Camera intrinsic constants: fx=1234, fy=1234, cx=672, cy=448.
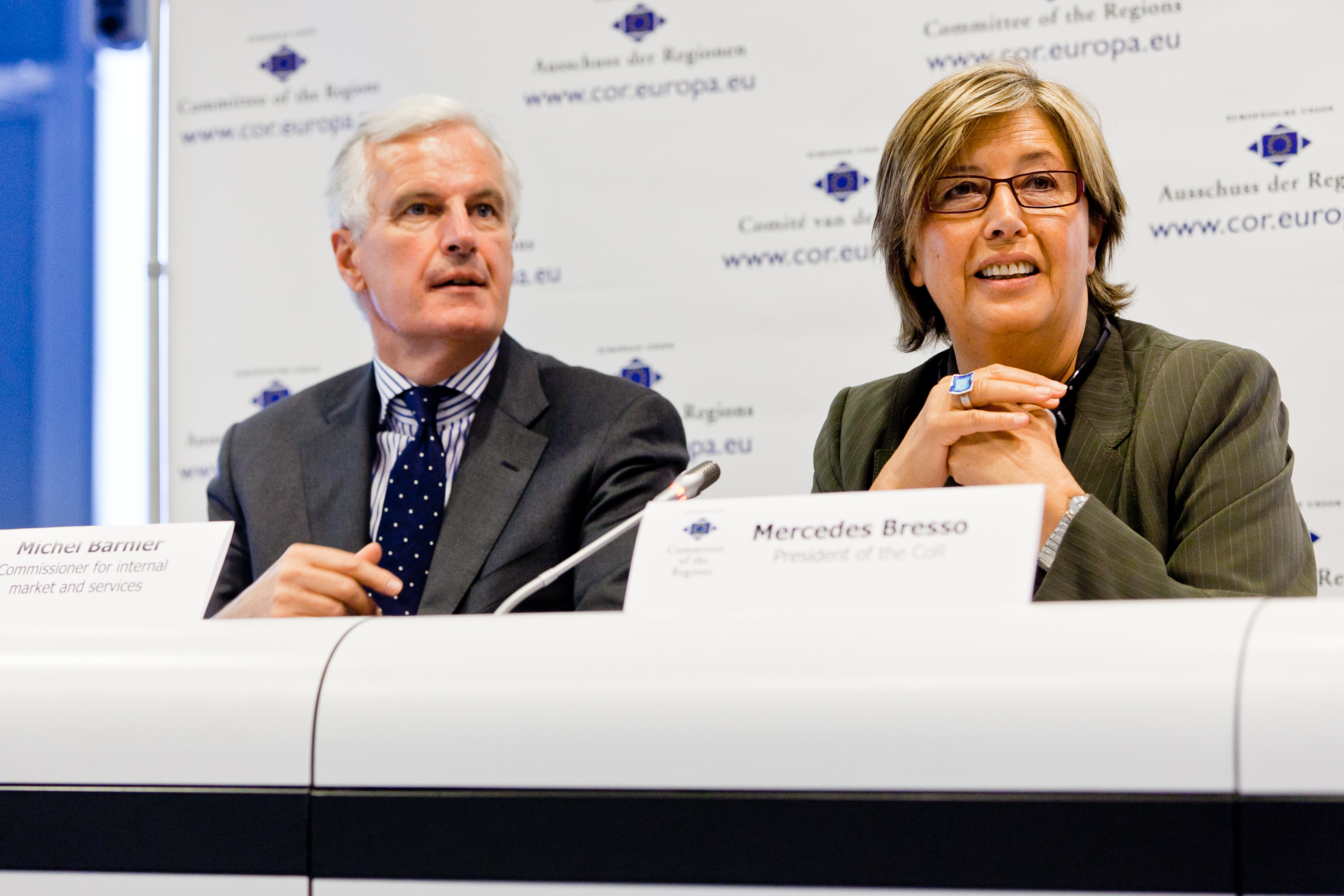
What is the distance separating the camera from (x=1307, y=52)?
251 cm

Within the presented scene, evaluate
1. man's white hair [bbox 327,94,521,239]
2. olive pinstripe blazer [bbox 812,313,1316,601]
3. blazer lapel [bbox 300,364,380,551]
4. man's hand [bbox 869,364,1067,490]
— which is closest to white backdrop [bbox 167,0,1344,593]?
man's white hair [bbox 327,94,521,239]

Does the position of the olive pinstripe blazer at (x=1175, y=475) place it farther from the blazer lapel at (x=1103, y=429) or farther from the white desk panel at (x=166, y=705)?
the white desk panel at (x=166, y=705)

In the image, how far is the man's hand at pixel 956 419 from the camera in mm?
1447

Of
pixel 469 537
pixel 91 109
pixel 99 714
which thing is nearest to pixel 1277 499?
pixel 469 537

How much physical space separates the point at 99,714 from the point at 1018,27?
2.39 meters

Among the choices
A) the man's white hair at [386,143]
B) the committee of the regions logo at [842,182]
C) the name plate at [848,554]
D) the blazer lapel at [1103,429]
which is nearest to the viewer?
the name plate at [848,554]

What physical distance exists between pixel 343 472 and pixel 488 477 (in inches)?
11.2

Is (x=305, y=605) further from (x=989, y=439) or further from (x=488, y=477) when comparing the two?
(x=989, y=439)

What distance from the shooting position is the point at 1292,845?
72 centimetres

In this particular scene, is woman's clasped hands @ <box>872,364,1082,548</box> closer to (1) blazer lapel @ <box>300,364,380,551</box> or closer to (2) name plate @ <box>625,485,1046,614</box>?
(2) name plate @ <box>625,485,1046,614</box>

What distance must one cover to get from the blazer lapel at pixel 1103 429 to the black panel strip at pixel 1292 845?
34.3 inches

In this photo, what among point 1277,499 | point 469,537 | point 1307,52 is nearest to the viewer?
point 1277,499

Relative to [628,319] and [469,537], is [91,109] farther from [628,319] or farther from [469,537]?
[469,537]

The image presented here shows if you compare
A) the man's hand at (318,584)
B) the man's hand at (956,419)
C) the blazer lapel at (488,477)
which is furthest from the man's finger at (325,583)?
the man's hand at (956,419)
